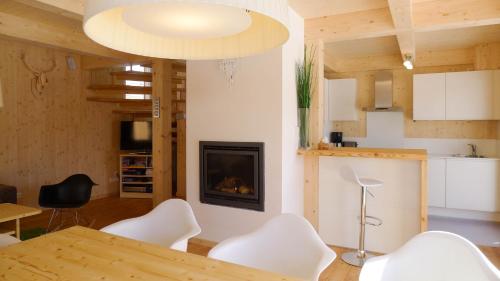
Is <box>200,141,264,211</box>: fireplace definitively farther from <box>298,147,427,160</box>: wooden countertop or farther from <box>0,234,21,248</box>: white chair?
<box>0,234,21,248</box>: white chair

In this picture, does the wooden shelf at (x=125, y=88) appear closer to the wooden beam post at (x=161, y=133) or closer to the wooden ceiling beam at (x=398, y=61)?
the wooden beam post at (x=161, y=133)

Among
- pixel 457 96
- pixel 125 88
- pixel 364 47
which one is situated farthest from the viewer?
pixel 125 88

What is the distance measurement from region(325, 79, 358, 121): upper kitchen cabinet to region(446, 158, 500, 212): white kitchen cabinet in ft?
5.78

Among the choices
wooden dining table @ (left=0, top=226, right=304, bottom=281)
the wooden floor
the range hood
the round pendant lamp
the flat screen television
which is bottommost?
the wooden floor

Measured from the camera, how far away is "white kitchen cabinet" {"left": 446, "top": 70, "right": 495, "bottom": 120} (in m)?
4.91

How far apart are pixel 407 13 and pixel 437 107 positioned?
2607 millimetres

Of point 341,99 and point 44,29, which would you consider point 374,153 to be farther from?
point 44,29

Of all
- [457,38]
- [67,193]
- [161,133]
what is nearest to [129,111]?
[161,133]

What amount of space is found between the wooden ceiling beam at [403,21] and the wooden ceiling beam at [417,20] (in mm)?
79

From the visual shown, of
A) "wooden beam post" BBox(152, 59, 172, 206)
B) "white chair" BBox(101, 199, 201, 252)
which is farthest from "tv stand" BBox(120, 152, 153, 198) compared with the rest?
"white chair" BBox(101, 199, 201, 252)

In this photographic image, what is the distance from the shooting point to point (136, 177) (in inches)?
265

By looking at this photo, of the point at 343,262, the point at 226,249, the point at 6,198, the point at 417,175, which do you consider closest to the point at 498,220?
the point at 417,175

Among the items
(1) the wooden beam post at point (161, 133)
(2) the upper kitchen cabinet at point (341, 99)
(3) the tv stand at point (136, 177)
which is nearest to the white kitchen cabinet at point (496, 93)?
(2) the upper kitchen cabinet at point (341, 99)

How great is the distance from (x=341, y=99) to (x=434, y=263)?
485 cm
